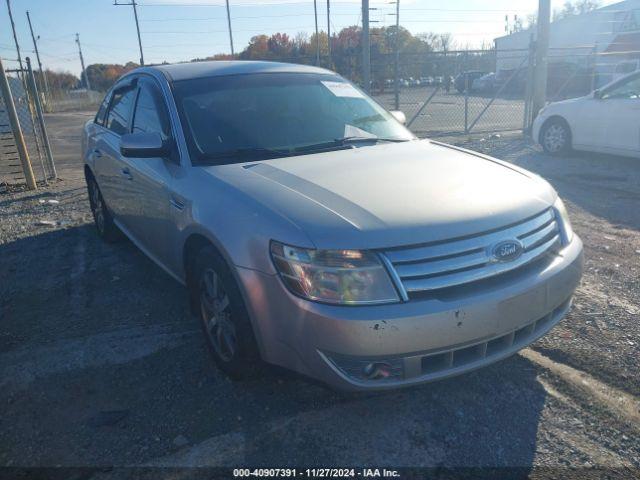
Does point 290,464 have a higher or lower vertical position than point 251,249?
lower

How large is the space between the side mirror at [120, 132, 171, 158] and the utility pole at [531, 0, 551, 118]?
1111cm

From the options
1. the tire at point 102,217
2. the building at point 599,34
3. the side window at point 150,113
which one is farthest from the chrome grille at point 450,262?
the building at point 599,34

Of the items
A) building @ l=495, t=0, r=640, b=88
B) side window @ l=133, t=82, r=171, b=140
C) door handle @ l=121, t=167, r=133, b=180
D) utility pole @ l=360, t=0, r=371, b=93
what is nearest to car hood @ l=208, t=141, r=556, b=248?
side window @ l=133, t=82, r=171, b=140

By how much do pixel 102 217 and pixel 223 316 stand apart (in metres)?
3.34

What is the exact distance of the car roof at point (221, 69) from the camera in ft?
12.5

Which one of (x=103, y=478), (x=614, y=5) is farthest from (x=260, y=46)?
(x=103, y=478)

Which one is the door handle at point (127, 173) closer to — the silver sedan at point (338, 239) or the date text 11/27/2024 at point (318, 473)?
the silver sedan at point (338, 239)

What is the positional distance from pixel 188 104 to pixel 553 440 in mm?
2935

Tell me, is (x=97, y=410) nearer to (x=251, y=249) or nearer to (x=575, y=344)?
(x=251, y=249)

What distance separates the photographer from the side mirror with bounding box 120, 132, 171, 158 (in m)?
3.26

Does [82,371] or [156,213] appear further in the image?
[156,213]

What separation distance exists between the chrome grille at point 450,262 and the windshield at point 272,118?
1406 millimetres

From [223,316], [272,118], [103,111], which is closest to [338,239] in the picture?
[223,316]

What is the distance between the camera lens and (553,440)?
7.94ft
